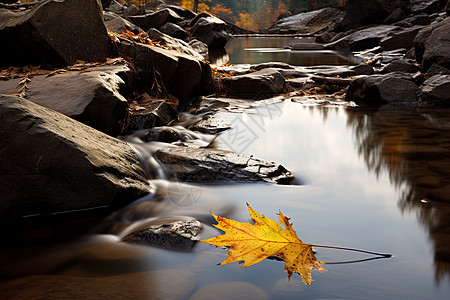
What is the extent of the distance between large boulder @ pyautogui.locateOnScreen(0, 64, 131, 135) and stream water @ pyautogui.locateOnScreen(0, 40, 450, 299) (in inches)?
16.2

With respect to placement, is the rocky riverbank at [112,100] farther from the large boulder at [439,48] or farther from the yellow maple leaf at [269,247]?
the yellow maple leaf at [269,247]

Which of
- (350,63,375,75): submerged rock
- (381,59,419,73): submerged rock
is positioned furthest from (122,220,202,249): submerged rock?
(350,63,375,75): submerged rock

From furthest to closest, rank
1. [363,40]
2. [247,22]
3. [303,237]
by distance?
[247,22], [363,40], [303,237]

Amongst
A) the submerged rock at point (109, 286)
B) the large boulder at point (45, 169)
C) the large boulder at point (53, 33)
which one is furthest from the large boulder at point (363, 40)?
the submerged rock at point (109, 286)

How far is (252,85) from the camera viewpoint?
6.45 m

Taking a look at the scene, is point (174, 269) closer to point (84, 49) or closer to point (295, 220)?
point (295, 220)

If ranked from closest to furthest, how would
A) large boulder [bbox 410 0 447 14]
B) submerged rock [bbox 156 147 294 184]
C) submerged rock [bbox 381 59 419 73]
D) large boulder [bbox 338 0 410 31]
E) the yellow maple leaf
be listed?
the yellow maple leaf → submerged rock [bbox 156 147 294 184] → submerged rock [bbox 381 59 419 73] → large boulder [bbox 410 0 447 14] → large boulder [bbox 338 0 410 31]

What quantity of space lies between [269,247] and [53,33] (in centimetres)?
392

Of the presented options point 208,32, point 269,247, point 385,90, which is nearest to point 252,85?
point 385,90

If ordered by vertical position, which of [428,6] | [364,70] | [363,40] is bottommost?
[364,70]

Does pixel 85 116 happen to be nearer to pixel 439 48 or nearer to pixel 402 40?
pixel 439 48

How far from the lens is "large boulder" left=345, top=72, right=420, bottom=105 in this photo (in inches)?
228

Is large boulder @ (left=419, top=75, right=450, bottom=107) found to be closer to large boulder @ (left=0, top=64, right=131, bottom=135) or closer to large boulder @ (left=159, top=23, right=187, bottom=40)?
large boulder @ (left=0, top=64, right=131, bottom=135)

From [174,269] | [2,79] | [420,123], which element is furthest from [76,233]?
[420,123]
